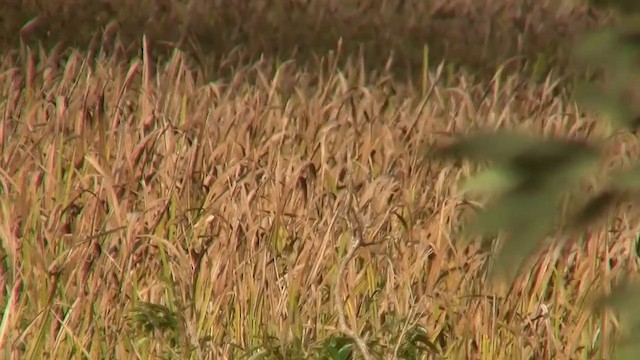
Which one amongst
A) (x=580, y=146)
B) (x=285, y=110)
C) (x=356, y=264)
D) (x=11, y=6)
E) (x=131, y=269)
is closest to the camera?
(x=580, y=146)

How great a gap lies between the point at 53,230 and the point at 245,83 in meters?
1.57

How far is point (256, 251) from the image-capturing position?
9.15 feet

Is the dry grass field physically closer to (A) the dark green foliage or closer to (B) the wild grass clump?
(A) the dark green foliage

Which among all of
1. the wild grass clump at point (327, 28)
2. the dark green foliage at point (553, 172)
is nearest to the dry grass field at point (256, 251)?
the dark green foliage at point (553, 172)

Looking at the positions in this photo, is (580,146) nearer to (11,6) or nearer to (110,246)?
(110,246)

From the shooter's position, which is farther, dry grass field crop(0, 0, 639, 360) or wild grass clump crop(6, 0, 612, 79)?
wild grass clump crop(6, 0, 612, 79)

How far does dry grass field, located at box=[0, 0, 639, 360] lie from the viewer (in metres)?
2.48

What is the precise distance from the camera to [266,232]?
287 centimetres

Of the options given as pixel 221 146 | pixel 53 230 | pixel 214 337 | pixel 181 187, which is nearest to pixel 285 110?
pixel 221 146

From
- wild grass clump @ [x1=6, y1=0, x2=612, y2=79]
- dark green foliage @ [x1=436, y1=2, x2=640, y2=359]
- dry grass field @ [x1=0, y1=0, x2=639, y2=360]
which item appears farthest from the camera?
wild grass clump @ [x1=6, y1=0, x2=612, y2=79]

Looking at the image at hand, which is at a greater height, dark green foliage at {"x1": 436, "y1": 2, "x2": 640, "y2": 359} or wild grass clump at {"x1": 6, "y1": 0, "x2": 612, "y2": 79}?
dark green foliage at {"x1": 436, "y1": 2, "x2": 640, "y2": 359}

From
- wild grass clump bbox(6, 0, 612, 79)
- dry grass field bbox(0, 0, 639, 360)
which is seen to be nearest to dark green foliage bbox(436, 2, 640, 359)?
dry grass field bbox(0, 0, 639, 360)

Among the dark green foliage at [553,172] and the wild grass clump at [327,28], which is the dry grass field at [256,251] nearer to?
the dark green foliage at [553,172]

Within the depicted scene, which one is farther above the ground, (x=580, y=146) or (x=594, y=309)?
(x=580, y=146)
